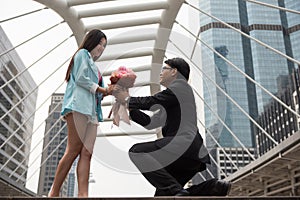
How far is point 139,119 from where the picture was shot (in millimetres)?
3125

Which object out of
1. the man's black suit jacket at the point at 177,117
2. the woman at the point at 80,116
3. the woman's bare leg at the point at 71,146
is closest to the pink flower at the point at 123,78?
the woman at the point at 80,116

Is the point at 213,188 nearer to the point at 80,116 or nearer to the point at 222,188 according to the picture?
the point at 222,188

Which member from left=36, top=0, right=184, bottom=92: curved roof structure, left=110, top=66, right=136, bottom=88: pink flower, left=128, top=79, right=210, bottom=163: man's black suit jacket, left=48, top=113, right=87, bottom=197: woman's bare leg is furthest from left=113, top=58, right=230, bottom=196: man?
left=36, top=0, right=184, bottom=92: curved roof structure

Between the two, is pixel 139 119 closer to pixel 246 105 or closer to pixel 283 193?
pixel 283 193

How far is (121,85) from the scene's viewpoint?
321cm

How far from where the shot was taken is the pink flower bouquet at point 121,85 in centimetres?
312

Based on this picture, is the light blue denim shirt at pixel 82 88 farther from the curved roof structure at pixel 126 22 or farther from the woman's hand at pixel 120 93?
the curved roof structure at pixel 126 22

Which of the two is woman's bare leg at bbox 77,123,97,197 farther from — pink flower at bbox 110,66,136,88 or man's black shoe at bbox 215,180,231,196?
man's black shoe at bbox 215,180,231,196

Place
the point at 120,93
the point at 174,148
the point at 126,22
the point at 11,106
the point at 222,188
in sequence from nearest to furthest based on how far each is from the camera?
the point at 222,188, the point at 174,148, the point at 120,93, the point at 126,22, the point at 11,106

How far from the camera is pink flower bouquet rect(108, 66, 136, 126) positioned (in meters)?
3.12

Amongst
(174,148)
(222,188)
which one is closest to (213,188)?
(222,188)

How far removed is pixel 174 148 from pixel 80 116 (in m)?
0.83

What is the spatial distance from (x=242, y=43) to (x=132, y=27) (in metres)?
69.8

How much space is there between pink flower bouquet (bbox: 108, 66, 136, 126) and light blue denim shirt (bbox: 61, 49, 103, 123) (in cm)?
17
